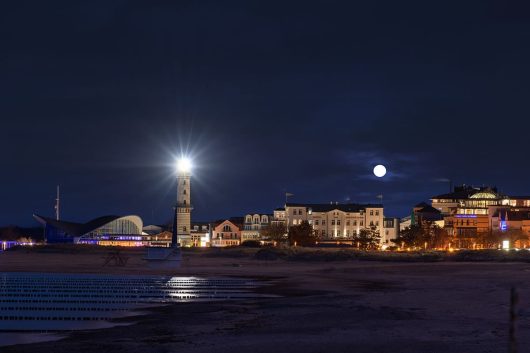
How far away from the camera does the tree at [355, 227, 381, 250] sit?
119 meters

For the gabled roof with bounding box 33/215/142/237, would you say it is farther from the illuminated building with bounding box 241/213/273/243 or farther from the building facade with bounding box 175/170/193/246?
the illuminated building with bounding box 241/213/273/243

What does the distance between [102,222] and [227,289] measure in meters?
113

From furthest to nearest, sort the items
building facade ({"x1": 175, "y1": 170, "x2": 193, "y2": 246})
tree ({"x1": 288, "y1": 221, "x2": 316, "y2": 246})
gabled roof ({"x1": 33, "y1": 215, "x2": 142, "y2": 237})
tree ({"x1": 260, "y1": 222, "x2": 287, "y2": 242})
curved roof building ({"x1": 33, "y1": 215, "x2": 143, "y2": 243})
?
1. gabled roof ({"x1": 33, "y1": 215, "x2": 142, "y2": 237})
2. curved roof building ({"x1": 33, "y1": 215, "x2": 143, "y2": 243})
3. building facade ({"x1": 175, "y1": 170, "x2": 193, "y2": 246})
4. tree ({"x1": 260, "y1": 222, "x2": 287, "y2": 242})
5. tree ({"x1": 288, "y1": 221, "x2": 316, "y2": 246})

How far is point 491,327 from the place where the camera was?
75.4 ft

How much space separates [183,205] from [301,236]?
27172 millimetres

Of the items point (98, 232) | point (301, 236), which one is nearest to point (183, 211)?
point (98, 232)

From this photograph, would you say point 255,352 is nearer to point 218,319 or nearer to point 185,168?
point 218,319

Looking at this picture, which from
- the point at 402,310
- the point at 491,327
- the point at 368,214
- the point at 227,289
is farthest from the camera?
the point at 368,214

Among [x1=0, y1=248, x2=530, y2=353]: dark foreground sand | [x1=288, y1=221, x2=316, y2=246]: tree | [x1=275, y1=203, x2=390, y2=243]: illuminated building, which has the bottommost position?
[x1=0, y1=248, x2=530, y2=353]: dark foreground sand

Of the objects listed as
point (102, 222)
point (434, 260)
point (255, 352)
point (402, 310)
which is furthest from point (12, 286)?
point (102, 222)

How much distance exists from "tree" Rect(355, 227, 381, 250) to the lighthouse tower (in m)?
33.0

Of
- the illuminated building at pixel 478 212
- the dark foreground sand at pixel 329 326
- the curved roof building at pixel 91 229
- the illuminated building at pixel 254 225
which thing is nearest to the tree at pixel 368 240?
the illuminated building at pixel 478 212

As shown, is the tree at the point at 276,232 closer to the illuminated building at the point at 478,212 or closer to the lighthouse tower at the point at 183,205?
the lighthouse tower at the point at 183,205

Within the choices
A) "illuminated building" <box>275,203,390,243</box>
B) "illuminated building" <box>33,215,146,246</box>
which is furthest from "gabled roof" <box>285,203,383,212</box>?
"illuminated building" <box>33,215,146,246</box>
